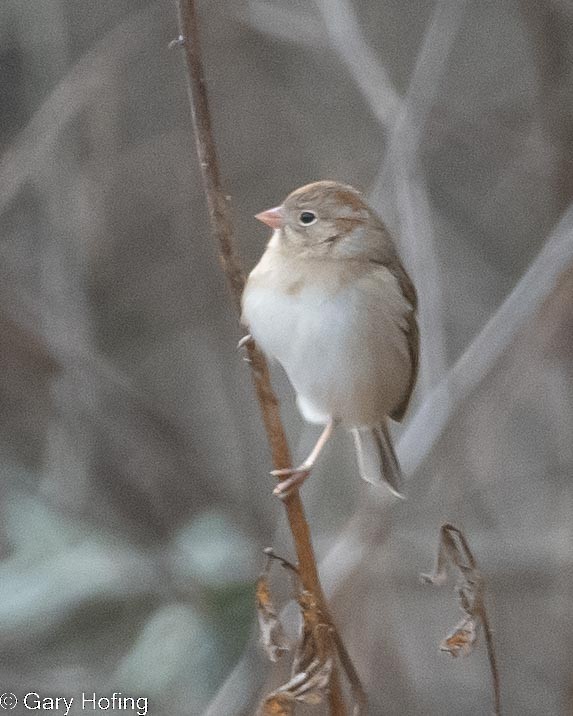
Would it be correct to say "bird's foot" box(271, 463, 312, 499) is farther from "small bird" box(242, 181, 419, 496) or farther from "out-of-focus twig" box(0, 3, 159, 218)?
"out-of-focus twig" box(0, 3, 159, 218)

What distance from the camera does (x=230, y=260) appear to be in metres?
1.12

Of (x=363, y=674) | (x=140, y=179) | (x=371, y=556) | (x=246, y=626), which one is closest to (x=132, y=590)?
(x=246, y=626)

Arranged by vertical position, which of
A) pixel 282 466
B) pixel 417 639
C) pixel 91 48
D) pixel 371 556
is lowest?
pixel 417 639

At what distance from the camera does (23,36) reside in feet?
8.14

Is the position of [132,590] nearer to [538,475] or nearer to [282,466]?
[282,466]

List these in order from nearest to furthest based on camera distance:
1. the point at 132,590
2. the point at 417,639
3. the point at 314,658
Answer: the point at 314,658, the point at 132,590, the point at 417,639

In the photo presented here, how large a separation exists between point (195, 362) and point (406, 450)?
0.80m

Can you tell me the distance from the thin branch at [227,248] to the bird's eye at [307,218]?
333 millimetres

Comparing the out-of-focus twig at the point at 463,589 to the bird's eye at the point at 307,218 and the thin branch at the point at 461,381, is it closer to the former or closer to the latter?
the bird's eye at the point at 307,218

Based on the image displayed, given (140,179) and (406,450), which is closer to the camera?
(406,450)

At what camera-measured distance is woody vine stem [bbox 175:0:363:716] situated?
1.09 metres

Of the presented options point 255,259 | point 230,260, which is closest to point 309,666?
point 230,260

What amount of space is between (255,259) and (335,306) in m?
1.17

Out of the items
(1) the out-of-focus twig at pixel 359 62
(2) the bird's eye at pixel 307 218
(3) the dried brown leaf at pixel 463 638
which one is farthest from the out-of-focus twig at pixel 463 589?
(1) the out-of-focus twig at pixel 359 62
